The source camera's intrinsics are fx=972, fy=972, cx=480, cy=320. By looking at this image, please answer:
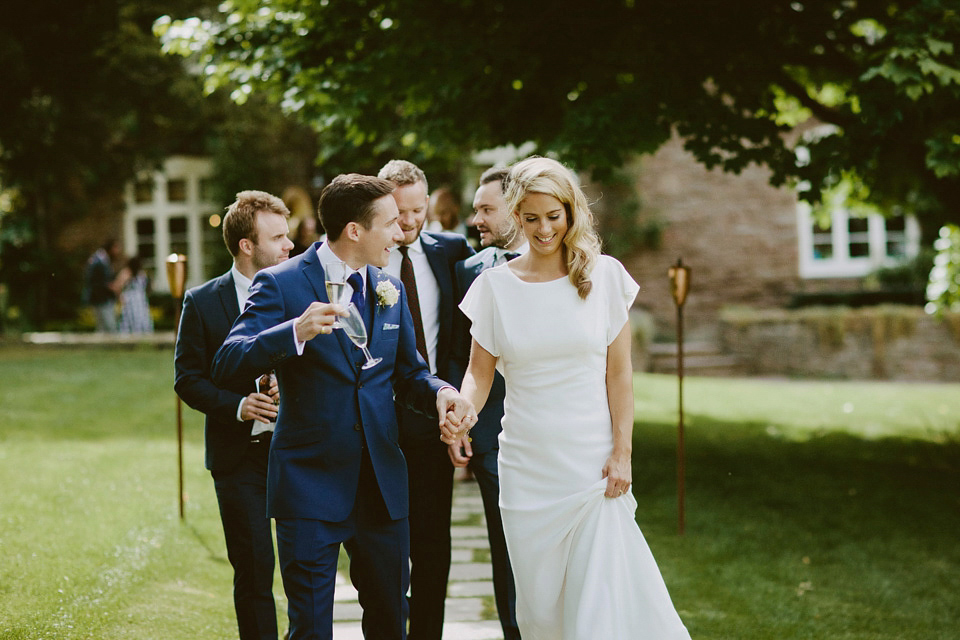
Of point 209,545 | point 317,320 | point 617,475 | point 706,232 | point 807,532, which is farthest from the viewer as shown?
point 706,232

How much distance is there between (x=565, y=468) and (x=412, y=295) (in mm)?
1343

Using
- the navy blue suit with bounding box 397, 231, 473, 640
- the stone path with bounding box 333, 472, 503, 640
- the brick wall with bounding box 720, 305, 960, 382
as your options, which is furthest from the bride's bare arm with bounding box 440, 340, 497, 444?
the brick wall with bounding box 720, 305, 960, 382

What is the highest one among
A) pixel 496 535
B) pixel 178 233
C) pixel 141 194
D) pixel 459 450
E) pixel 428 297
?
pixel 141 194

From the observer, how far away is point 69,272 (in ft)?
74.6

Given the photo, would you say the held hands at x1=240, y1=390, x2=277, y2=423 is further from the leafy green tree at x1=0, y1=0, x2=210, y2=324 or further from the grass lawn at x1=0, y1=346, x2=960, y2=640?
the leafy green tree at x1=0, y1=0, x2=210, y2=324

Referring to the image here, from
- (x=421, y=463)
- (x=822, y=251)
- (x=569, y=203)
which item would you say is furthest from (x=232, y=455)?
(x=822, y=251)

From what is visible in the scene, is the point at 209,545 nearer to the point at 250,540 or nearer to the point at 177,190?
the point at 250,540

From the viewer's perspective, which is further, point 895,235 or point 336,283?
point 895,235

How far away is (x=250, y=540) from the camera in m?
4.03

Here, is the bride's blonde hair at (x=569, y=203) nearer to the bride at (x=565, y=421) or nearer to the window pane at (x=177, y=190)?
the bride at (x=565, y=421)

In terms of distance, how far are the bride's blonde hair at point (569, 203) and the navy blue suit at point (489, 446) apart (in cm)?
107

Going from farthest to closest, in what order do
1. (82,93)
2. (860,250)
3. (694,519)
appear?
(860,250)
(82,93)
(694,519)

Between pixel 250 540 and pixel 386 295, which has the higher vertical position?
pixel 386 295

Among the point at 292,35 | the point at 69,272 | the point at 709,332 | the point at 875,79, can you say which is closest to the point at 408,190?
the point at 875,79
